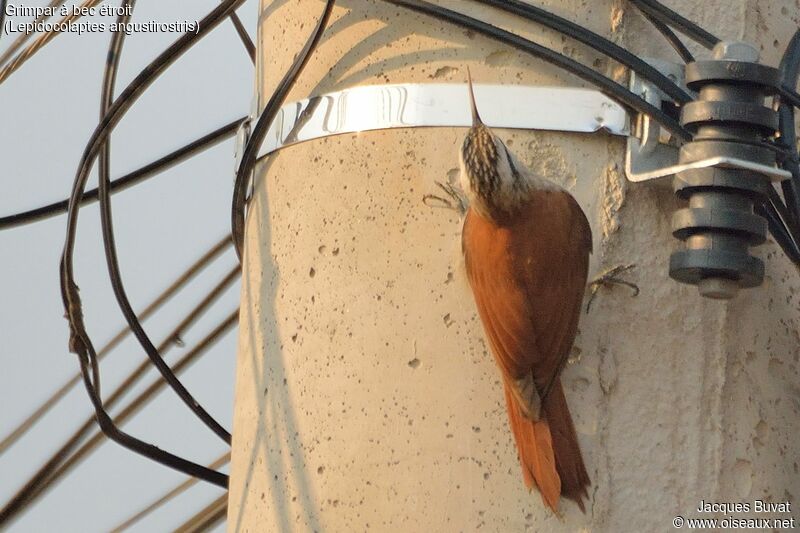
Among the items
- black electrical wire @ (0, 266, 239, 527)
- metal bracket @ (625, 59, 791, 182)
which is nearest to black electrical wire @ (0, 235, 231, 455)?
black electrical wire @ (0, 266, 239, 527)

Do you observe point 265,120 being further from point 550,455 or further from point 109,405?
point 109,405

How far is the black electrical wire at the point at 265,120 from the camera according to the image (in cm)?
241

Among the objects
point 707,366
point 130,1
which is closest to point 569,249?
point 707,366

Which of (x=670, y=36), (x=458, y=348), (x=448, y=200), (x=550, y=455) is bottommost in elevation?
(x=550, y=455)

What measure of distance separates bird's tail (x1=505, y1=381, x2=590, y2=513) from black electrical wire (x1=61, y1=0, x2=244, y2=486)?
1.12 meters

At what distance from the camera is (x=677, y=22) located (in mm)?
2285

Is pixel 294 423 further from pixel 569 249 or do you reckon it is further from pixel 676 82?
pixel 676 82

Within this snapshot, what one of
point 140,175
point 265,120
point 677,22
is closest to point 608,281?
point 677,22

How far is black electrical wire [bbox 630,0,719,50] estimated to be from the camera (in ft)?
7.50

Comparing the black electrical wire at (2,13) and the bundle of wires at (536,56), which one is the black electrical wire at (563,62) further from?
the black electrical wire at (2,13)

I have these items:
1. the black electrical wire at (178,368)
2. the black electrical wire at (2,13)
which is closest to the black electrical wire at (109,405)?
the black electrical wire at (178,368)

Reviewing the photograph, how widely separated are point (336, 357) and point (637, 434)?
0.53 meters

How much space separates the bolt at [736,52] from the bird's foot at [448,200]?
490 millimetres

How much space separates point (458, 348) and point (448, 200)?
27 centimetres
